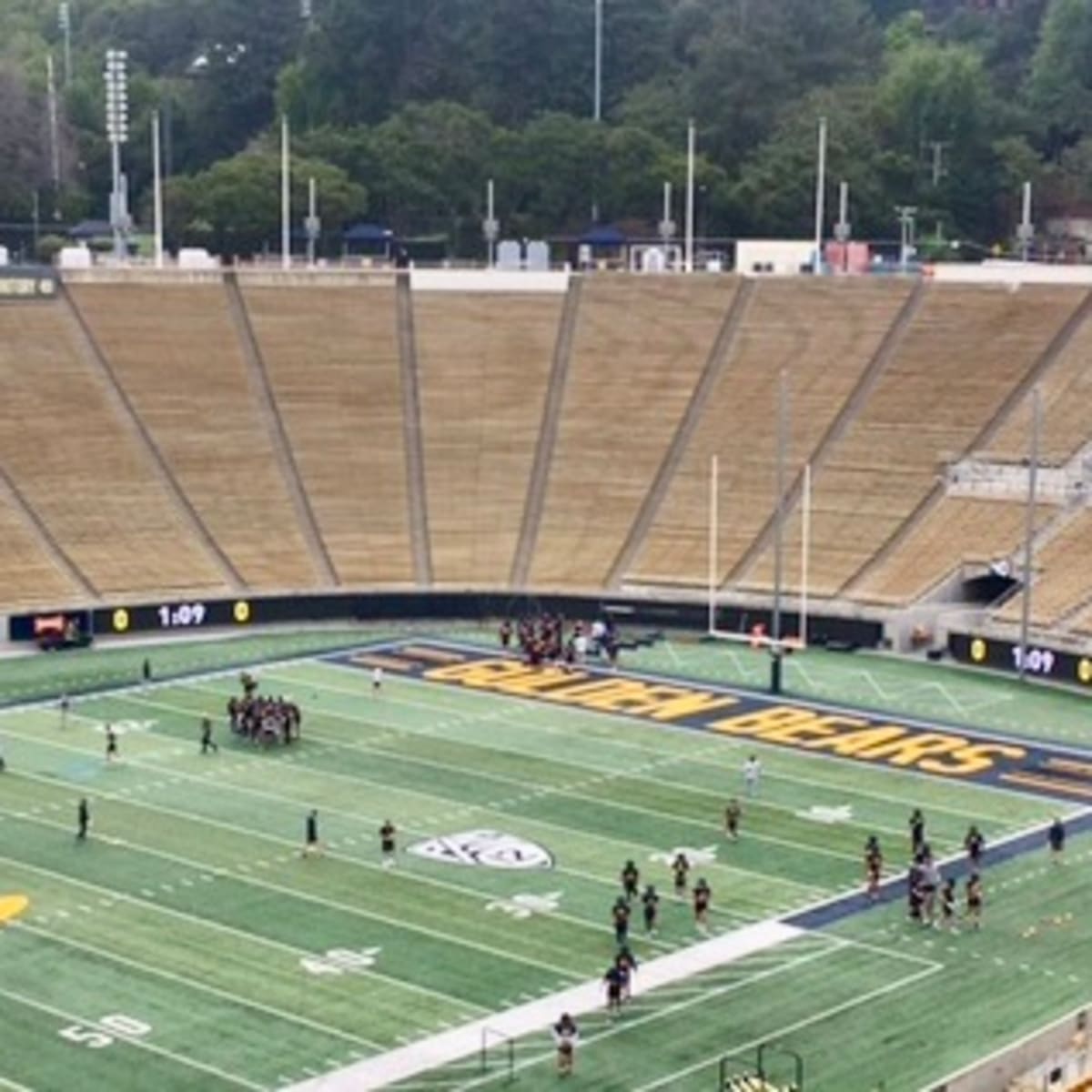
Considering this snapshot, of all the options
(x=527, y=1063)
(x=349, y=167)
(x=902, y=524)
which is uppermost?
(x=349, y=167)

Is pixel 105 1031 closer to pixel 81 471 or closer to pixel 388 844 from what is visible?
A: pixel 388 844

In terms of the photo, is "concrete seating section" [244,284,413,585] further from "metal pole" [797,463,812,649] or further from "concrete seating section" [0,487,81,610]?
"metal pole" [797,463,812,649]

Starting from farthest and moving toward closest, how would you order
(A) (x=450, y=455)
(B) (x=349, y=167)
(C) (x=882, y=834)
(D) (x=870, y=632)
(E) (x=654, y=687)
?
1. (B) (x=349, y=167)
2. (A) (x=450, y=455)
3. (D) (x=870, y=632)
4. (E) (x=654, y=687)
5. (C) (x=882, y=834)

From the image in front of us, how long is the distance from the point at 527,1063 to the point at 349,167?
258ft

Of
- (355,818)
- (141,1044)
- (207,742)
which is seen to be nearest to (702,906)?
(355,818)

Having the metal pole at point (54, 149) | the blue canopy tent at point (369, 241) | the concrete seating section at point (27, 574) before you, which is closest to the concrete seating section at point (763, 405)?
the concrete seating section at point (27, 574)

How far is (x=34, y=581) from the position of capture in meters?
53.0

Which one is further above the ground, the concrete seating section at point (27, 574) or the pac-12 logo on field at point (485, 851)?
the concrete seating section at point (27, 574)

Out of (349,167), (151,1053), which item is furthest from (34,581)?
(349,167)

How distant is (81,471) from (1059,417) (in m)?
26.9

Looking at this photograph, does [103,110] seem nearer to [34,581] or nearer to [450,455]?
[450,455]

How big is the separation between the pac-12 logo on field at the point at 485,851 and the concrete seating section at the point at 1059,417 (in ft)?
89.7

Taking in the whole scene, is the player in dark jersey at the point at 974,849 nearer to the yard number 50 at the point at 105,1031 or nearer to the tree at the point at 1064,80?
the yard number 50 at the point at 105,1031

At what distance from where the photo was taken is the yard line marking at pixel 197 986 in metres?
25.9
